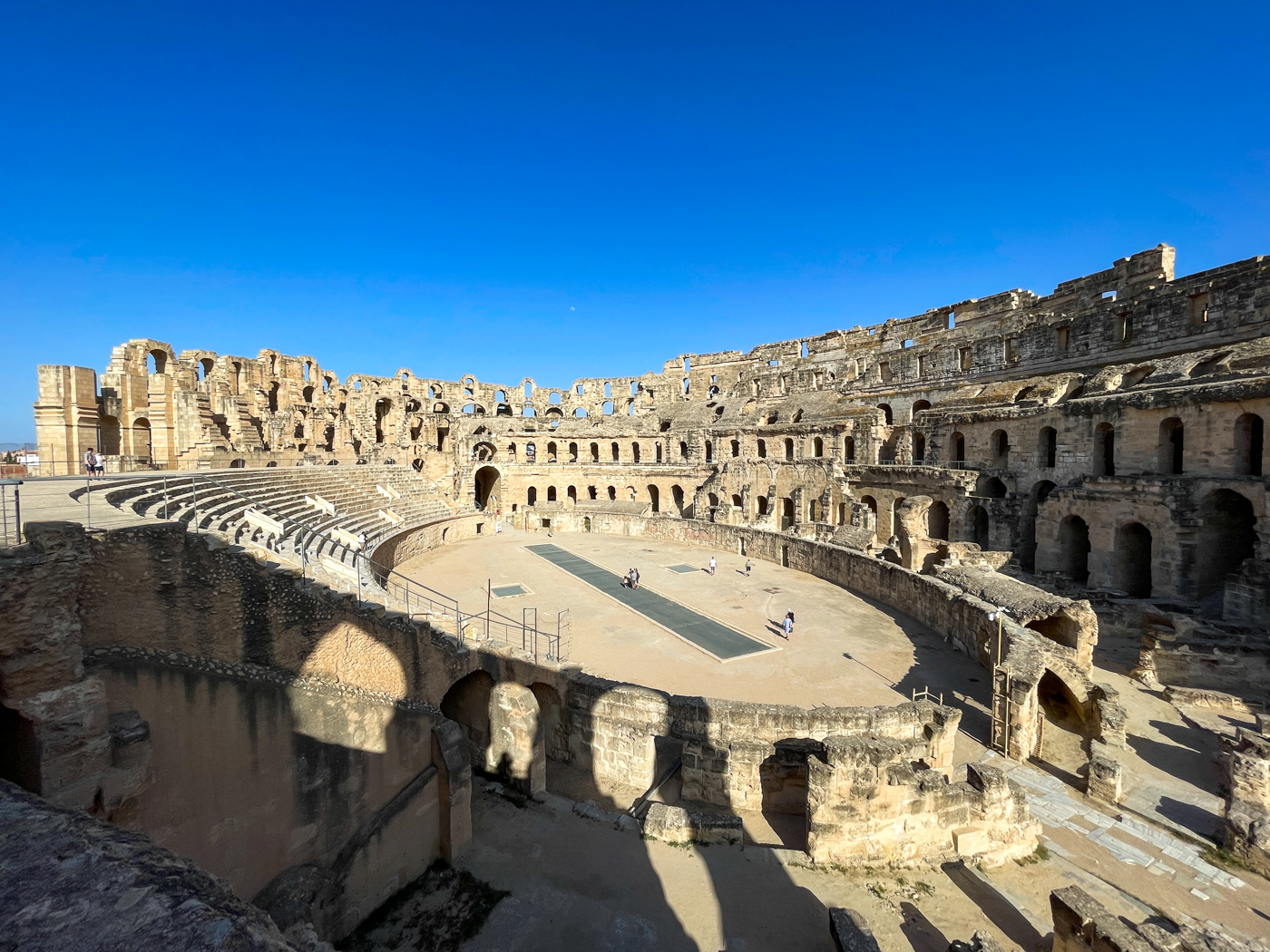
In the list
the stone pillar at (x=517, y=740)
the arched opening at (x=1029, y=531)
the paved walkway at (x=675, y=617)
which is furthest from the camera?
the arched opening at (x=1029, y=531)

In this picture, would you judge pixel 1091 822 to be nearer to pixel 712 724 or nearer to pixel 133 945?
pixel 712 724

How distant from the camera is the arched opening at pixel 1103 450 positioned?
65.0 feet

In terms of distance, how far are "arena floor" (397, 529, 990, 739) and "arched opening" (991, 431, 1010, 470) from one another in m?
10.2

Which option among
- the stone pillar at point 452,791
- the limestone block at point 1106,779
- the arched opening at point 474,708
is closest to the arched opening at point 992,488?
the limestone block at point 1106,779

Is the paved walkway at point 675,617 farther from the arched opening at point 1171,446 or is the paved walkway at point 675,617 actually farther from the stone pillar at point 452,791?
the arched opening at point 1171,446

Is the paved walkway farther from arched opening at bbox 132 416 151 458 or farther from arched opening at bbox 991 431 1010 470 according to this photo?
arched opening at bbox 132 416 151 458

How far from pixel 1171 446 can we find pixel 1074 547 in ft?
14.2

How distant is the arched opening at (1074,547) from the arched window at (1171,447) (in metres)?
2.92

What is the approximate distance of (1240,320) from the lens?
66.4 ft

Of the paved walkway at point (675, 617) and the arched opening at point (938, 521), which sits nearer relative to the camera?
the paved walkway at point (675, 617)

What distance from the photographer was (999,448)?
949 inches

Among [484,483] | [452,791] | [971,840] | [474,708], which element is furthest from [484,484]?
[971,840]

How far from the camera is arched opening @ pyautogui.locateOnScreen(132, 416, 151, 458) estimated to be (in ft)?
79.5

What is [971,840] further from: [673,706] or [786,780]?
[673,706]
